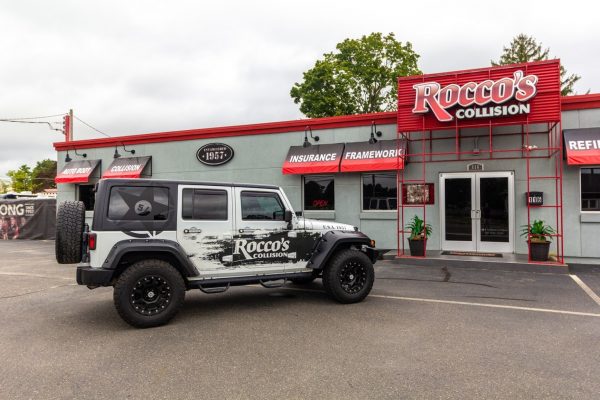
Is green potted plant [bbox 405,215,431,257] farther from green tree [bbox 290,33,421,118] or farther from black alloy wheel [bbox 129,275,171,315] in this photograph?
green tree [bbox 290,33,421,118]

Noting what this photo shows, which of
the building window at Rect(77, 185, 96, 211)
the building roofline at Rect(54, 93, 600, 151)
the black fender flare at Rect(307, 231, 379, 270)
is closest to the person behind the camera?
the black fender flare at Rect(307, 231, 379, 270)

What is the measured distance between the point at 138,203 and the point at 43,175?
96.9 m

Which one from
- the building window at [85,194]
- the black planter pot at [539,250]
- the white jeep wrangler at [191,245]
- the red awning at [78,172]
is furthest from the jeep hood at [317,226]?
the building window at [85,194]

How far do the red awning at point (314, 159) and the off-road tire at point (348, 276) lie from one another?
6276 millimetres

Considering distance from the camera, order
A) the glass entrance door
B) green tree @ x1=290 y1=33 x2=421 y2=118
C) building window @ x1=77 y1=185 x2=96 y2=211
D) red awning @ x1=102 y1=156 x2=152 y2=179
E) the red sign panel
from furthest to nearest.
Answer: green tree @ x1=290 y1=33 x2=421 y2=118 < building window @ x1=77 y1=185 x2=96 y2=211 < red awning @ x1=102 y1=156 x2=152 y2=179 < the glass entrance door < the red sign panel

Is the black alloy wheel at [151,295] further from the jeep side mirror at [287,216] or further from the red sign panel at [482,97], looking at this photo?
the red sign panel at [482,97]

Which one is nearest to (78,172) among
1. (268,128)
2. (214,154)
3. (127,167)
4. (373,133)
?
(127,167)

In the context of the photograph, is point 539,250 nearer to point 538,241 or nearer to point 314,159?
point 538,241

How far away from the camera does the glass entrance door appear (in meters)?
11.1

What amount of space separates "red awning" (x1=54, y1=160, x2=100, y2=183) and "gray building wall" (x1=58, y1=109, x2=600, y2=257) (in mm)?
399

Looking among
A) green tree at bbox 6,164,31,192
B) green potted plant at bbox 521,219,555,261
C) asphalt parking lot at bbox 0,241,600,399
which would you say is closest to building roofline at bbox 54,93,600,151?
green potted plant at bbox 521,219,555,261

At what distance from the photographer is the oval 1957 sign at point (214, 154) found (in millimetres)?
14805

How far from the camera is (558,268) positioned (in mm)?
9102

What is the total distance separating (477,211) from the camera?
11.4 metres
